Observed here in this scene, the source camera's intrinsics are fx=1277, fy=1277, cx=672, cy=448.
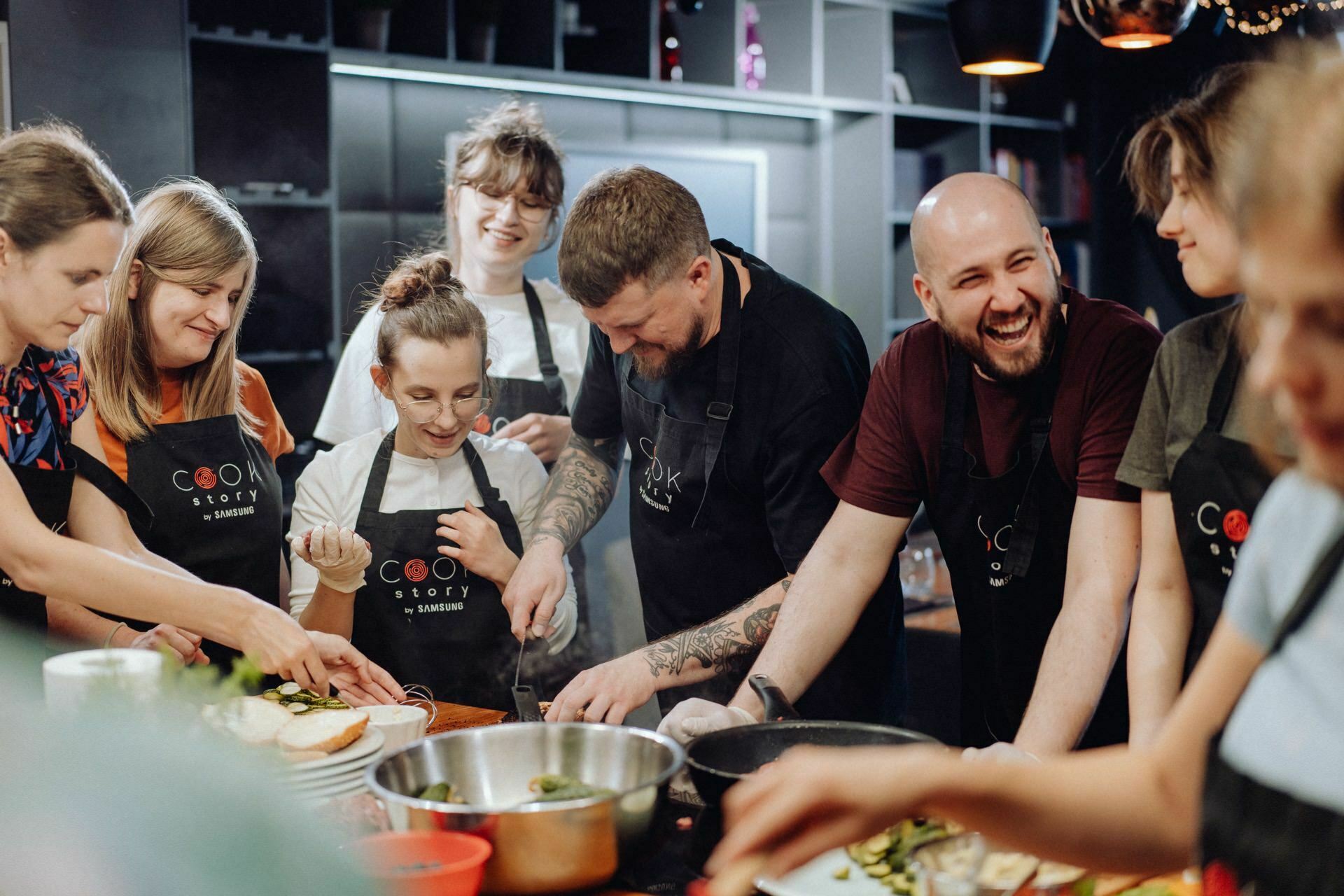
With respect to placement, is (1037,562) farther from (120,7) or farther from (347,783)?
(120,7)

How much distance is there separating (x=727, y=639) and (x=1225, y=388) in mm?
937

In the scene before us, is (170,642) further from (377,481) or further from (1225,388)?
(1225,388)

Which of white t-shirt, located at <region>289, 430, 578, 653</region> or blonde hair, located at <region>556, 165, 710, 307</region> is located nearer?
blonde hair, located at <region>556, 165, 710, 307</region>

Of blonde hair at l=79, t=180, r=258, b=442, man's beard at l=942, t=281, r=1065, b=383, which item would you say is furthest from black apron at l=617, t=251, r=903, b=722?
blonde hair at l=79, t=180, r=258, b=442

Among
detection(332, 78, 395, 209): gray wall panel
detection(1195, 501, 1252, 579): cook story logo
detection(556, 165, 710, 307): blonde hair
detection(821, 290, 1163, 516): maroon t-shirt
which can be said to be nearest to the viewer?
detection(1195, 501, 1252, 579): cook story logo

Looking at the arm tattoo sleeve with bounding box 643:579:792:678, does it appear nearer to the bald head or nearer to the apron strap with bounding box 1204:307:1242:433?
the bald head

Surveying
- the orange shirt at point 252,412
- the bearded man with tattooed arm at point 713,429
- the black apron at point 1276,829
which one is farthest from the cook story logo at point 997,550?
the orange shirt at point 252,412

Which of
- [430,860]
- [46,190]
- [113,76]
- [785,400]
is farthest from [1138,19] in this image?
[113,76]

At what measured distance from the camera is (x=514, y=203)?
3.09 meters

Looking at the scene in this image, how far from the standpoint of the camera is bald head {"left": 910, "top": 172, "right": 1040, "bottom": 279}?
195cm

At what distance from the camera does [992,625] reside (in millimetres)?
2154

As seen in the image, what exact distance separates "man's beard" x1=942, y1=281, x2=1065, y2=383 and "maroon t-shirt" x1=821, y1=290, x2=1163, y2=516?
40mm

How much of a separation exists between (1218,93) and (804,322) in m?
0.86

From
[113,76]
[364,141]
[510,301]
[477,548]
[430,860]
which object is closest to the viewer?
[430,860]
